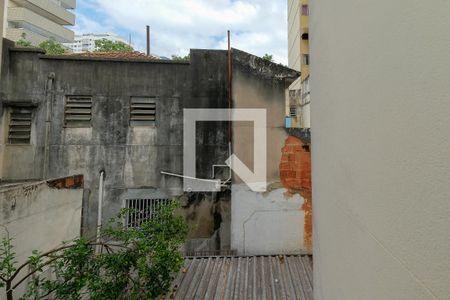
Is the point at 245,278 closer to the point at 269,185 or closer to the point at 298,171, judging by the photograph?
the point at 269,185

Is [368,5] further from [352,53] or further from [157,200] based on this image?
[157,200]

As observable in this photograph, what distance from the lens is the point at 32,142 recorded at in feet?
24.0

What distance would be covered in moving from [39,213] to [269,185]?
16.1 ft

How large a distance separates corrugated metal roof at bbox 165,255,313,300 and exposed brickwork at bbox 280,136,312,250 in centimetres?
157

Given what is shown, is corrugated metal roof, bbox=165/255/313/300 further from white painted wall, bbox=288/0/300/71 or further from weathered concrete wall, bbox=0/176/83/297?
white painted wall, bbox=288/0/300/71

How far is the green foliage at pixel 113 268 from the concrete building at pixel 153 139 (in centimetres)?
372

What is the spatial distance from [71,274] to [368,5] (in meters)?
3.20

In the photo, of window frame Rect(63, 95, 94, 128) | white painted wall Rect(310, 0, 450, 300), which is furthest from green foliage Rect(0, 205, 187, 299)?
window frame Rect(63, 95, 94, 128)

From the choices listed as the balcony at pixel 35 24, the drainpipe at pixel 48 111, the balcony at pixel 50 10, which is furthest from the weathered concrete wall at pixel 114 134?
the balcony at pixel 50 10

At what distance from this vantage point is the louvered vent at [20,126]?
23.9 feet

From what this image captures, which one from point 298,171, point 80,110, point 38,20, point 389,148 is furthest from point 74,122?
point 38,20

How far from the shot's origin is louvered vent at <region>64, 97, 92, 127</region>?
7.43 metres

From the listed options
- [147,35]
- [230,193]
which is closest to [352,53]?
[230,193]

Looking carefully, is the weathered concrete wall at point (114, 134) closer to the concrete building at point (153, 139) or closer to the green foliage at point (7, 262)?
the concrete building at point (153, 139)
